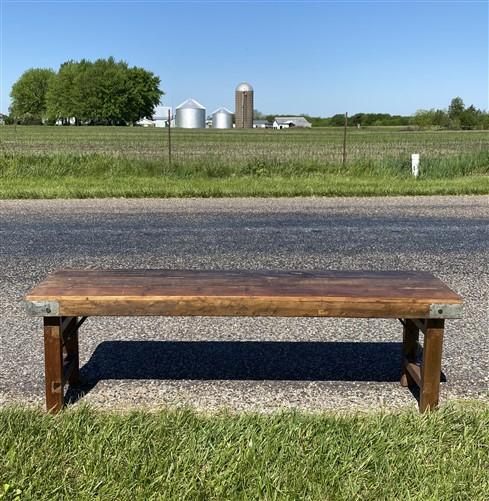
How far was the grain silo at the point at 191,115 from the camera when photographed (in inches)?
4776

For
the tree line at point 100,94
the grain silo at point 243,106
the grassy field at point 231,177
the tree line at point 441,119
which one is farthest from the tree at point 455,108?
the grassy field at point 231,177

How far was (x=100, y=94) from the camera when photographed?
11231 centimetres

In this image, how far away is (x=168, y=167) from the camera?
15188 millimetres

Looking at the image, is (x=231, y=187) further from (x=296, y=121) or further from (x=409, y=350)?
(x=296, y=121)

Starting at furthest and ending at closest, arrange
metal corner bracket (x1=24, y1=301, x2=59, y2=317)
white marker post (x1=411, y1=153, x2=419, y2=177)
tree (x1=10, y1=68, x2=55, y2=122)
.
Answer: tree (x1=10, y1=68, x2=55, y2=122) < white marker post (x1=411, y1=153, x2=419, y2=177) < metal corner bracket (x1=24, y1=301, x2=59, y2=317)

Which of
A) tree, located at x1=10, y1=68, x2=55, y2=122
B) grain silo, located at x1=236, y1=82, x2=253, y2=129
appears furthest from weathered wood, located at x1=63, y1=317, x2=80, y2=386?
tree, located at x1=10, y1=68, x2=55, y2=122

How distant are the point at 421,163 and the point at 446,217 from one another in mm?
6390

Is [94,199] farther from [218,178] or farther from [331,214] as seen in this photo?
[331,214]

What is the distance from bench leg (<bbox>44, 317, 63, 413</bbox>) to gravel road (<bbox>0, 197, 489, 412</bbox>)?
264 millimetres

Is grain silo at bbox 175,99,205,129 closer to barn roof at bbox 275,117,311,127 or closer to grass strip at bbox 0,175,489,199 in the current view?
barn roof at bbox 275,117,311,127

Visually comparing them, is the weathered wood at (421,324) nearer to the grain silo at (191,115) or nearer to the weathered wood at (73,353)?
the weathered wood at (73,353)

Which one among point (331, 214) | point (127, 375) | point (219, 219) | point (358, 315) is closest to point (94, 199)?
point (219, 219)

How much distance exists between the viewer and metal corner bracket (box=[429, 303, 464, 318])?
295 cm

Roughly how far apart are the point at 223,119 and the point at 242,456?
119m
